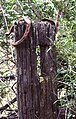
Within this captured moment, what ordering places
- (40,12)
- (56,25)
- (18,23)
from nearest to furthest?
(18,23) → (56,25) → (40,12)

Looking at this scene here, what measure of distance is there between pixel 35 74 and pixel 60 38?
181mm

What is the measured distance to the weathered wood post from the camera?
112cm

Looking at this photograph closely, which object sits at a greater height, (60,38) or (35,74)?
(60,38)

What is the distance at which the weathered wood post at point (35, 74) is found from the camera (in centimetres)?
112

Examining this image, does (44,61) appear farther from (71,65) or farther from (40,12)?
(40,12)

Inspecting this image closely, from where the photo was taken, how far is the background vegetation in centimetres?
113

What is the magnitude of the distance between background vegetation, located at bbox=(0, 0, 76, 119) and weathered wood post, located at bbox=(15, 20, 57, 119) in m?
0.04

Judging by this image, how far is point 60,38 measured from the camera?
117cm

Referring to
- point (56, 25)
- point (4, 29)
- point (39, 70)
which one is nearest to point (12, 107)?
point (4, 29)

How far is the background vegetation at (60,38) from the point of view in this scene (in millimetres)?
1129

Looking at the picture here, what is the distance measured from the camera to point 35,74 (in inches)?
45.7

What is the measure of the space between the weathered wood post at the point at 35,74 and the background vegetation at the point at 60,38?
0.04 metres

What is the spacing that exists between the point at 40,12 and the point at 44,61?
15.4 inches

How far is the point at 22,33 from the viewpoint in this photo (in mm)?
1103
